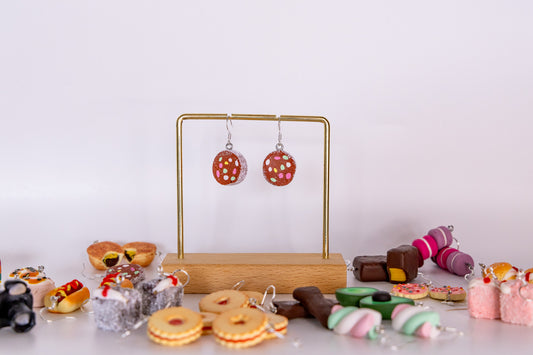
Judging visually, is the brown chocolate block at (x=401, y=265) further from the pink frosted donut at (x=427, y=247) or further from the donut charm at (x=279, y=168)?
the donut charm at (x=279, y=168)

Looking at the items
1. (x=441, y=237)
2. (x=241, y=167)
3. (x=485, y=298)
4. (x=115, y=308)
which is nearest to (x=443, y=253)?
(x=441, y=237)

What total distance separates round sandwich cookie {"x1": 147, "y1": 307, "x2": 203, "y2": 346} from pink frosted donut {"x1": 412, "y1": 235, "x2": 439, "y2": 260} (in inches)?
34.2

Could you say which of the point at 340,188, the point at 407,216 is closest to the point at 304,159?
the point at 340,188

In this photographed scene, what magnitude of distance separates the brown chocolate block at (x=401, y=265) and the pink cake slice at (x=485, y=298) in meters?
0.31

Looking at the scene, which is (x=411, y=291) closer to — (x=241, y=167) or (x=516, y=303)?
(x=516, y=303)

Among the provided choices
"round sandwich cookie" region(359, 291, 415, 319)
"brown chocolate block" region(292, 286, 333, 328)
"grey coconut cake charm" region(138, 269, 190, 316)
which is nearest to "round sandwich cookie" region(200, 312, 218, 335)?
"grey coconut cake charm" region(138, 269, 190, 316)

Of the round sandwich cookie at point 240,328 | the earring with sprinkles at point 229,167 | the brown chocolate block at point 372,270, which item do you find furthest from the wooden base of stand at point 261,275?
the round sandwich cookie at point 240,328

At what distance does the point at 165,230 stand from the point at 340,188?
0.66 metres

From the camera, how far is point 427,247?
2.06m

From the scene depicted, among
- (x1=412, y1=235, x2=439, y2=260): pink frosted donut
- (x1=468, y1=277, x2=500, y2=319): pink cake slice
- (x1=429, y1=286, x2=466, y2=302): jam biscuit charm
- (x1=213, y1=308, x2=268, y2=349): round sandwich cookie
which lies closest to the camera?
(x1=213, y1=308, x2=268, y2=349): round sandwich cookie

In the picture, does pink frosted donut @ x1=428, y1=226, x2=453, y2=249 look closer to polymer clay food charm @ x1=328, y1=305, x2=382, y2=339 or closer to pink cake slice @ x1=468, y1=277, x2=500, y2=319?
pink cake slice @ x1=468, y1=277, x2=500, y2=319

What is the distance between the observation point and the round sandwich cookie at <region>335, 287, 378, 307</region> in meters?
1.61

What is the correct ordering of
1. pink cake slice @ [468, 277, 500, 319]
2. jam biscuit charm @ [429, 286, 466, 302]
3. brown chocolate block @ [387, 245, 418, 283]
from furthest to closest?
brown chocolate block @ [387, 245, 418, 283], jam biscuit charm @ [429, 286, 466, 302], pink cake slice @ [468, 277, 500, 319]

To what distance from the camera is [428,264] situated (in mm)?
2195
